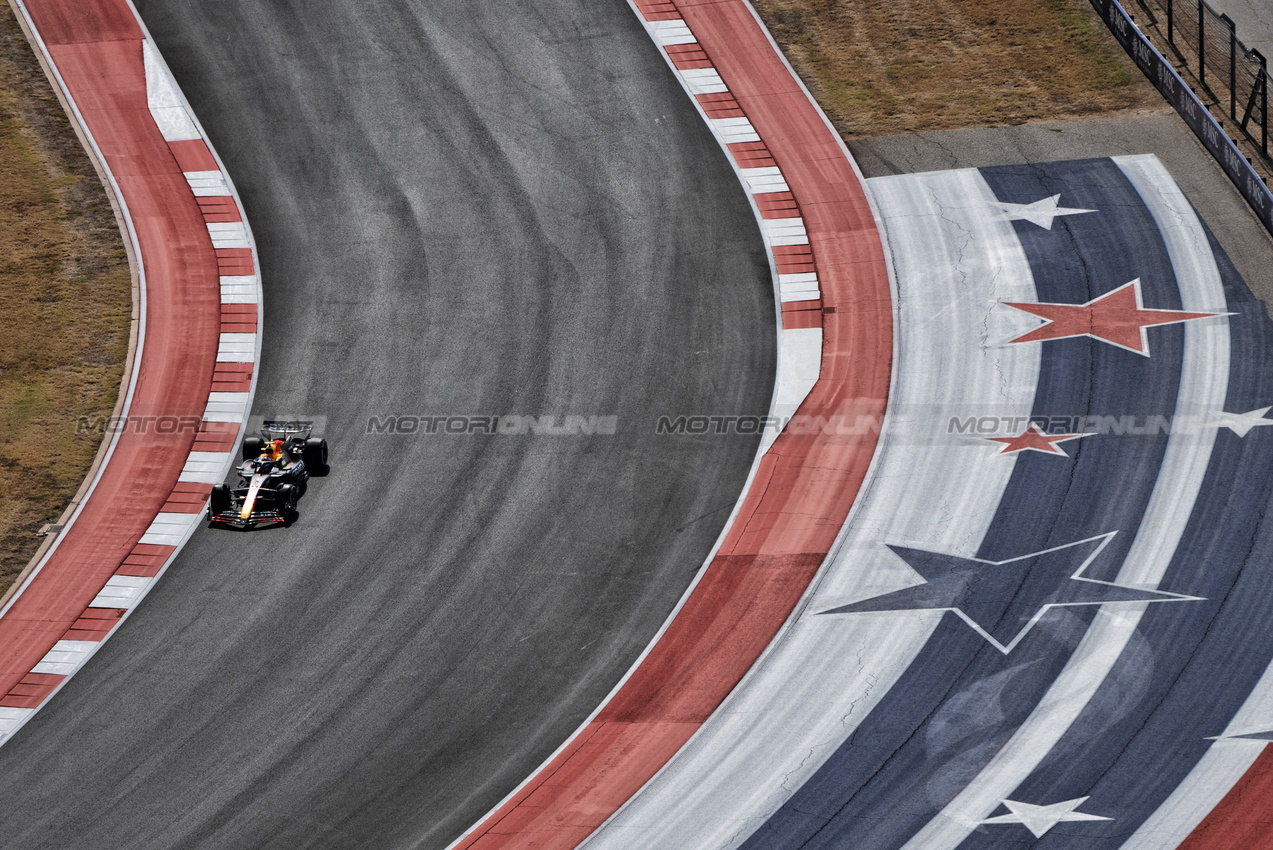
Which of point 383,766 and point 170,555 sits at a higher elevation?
point 170,555

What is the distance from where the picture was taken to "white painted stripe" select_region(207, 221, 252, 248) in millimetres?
33312

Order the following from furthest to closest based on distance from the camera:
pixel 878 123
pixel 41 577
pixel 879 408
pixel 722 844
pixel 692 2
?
pixel 692 2 < pixel 878 123 < pixel 879 408 < pixel 41 577 < pixel 722 844

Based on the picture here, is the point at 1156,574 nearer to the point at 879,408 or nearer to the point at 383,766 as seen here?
the point at 879,408

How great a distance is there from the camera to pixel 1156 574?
79.9 ft

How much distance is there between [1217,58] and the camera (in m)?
36.0

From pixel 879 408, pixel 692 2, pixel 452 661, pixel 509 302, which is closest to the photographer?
pixel 452 661

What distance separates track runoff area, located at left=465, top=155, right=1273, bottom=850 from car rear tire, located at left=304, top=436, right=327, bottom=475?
29.8 feet

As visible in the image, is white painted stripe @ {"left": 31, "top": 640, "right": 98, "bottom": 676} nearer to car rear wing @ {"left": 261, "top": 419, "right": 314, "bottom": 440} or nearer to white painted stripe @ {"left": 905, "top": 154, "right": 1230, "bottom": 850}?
car rear wing @ {"left": 261, "top": 419, "right": 314, "bottom": 440}

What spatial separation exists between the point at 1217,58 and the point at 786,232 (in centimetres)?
1232

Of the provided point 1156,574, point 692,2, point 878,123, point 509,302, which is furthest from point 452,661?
point 692,2

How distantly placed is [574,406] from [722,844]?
1043 cm

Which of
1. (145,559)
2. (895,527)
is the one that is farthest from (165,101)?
(895,527)

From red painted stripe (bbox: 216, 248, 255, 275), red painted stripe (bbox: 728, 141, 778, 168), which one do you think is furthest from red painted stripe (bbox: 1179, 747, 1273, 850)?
red painted stripe (bbox: 216, 248, 255, 275)

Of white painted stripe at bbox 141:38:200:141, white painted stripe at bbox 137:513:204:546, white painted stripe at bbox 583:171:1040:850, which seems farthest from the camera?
white painted stripe at bbox 141:38:200:141
